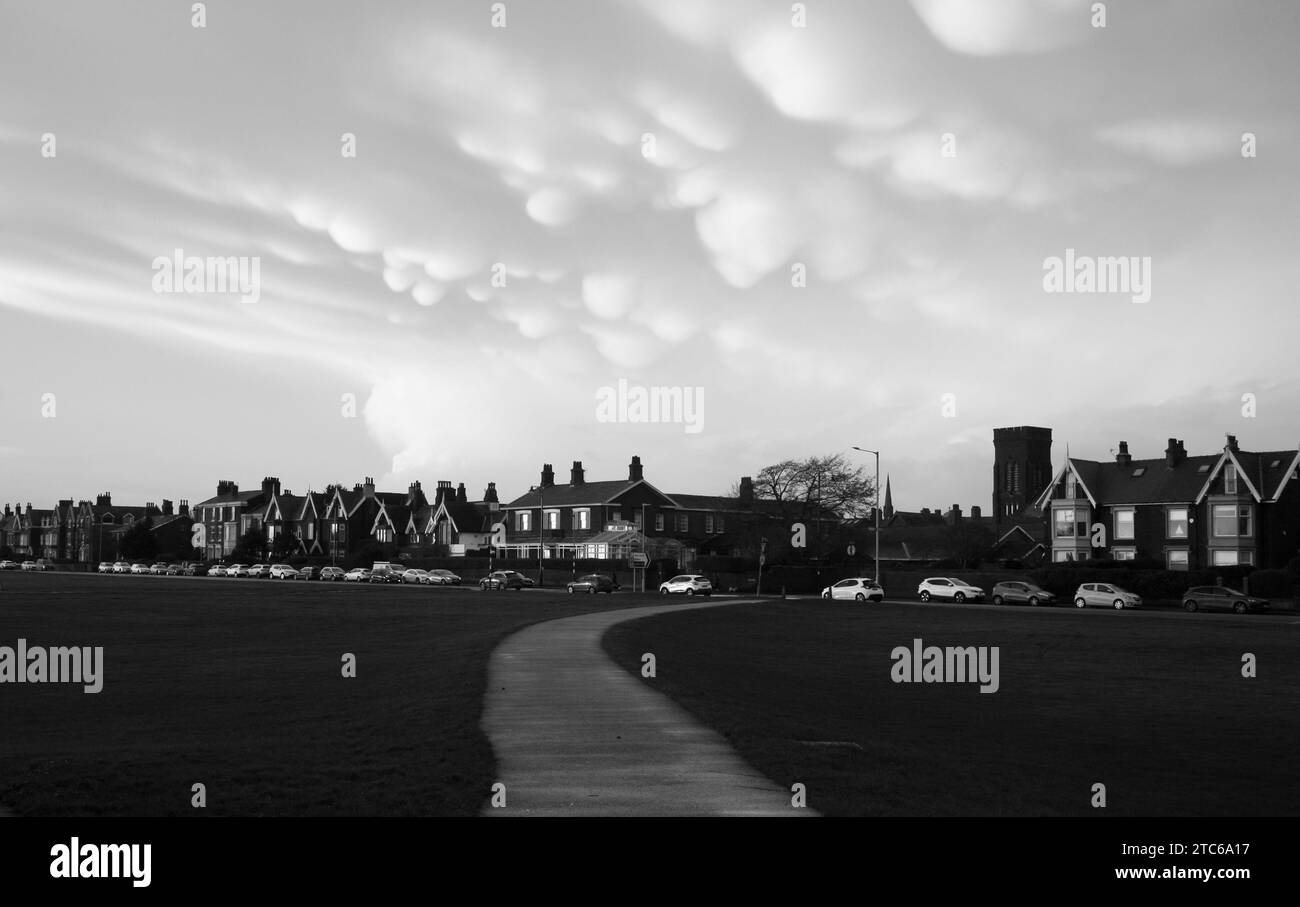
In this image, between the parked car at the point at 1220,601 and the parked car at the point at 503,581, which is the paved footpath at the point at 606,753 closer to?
the parked car at the point at 1220,601

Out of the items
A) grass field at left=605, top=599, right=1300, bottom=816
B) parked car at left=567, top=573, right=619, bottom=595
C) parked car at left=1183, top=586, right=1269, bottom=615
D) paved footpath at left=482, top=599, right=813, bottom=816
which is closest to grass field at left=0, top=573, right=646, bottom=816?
paved footpath at left=482, top=599, right=813, bottom=816

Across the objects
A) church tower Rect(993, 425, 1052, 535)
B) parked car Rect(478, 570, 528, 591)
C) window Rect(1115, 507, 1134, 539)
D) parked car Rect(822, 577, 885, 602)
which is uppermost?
church tower Rect(993, 425, 1052, 535)

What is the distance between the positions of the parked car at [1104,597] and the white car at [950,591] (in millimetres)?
6188

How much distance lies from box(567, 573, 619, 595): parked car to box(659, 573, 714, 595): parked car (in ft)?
12.3

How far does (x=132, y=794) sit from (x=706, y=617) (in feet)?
112

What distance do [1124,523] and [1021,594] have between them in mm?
24024

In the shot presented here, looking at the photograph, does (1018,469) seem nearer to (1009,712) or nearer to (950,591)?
(950,591)

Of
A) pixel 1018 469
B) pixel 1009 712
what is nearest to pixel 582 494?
pixel 1018 469

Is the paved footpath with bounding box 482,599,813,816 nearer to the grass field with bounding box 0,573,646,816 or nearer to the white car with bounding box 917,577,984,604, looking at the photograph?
the grass field with bounding box 0,573,646,816

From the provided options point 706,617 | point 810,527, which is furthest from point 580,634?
point 810,527

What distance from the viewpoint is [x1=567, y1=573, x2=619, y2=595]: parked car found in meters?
74.3

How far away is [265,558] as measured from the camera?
131750mm

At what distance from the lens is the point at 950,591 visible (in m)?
67.9
